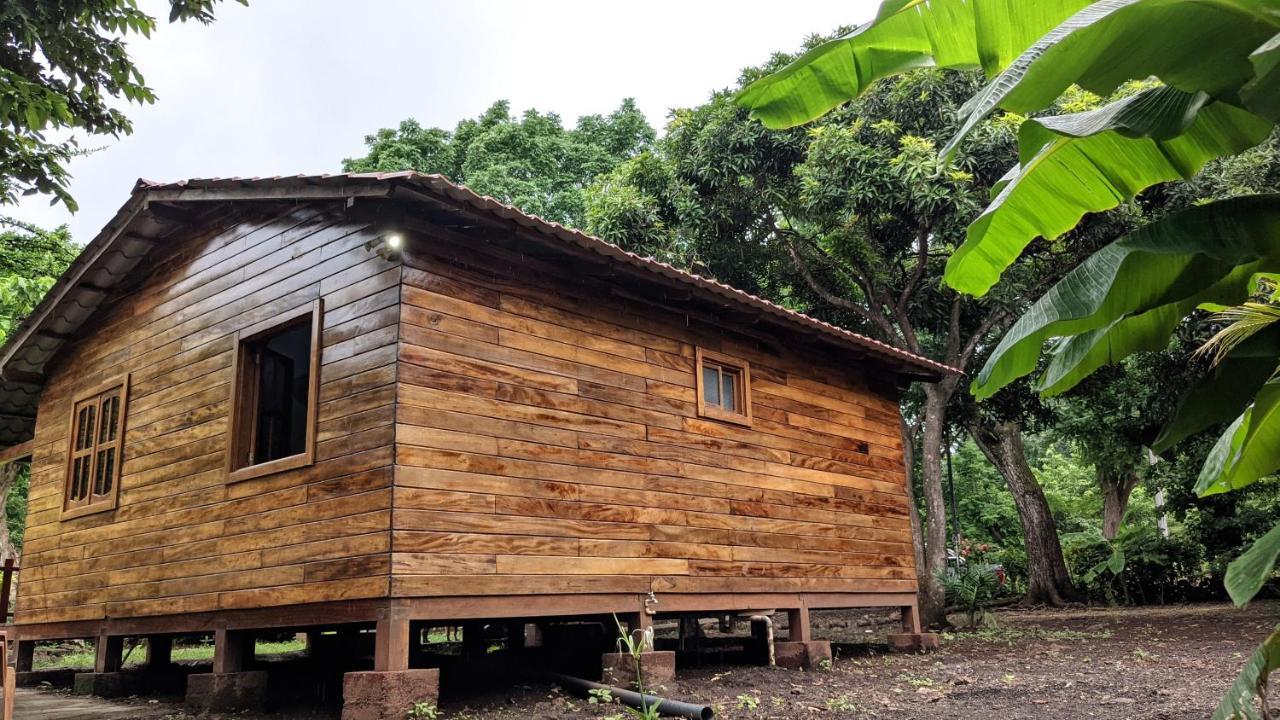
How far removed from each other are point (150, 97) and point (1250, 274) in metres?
9.79

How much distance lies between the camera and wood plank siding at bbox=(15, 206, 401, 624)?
6.64m

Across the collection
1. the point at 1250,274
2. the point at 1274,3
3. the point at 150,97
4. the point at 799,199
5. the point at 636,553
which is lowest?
the point at 636,553

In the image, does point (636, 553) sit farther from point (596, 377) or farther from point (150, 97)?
point (150, 97)

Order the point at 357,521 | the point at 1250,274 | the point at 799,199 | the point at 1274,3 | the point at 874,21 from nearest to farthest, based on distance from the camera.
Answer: the point at 1274,3 < the point at 874,21 < the point at 1250,274 < the point at 357,521 < the point at 799,199

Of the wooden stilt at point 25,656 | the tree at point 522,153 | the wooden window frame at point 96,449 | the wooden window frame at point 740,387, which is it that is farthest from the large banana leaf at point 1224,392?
the tree at point 522,153

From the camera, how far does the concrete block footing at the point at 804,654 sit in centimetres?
943

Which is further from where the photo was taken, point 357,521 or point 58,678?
point 58,678

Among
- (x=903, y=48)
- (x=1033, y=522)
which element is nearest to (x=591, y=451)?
(x=903, y=48)

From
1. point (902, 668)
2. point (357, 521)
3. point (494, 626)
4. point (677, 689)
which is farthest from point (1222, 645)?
point (357, 521)

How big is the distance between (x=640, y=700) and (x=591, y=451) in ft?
6.62

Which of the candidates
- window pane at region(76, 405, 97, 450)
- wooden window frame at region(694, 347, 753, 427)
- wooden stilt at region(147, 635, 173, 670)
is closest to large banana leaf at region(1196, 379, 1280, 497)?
wooden window frame at region(694, 347, 753, 427)

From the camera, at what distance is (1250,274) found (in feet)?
11.5

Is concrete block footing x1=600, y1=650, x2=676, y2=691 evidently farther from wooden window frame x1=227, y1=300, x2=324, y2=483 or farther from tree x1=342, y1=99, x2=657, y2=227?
tree x1=342, y1=99, x2=657, y2=227

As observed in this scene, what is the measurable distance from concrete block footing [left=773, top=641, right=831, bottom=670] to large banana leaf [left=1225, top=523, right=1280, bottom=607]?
21.3 feet
